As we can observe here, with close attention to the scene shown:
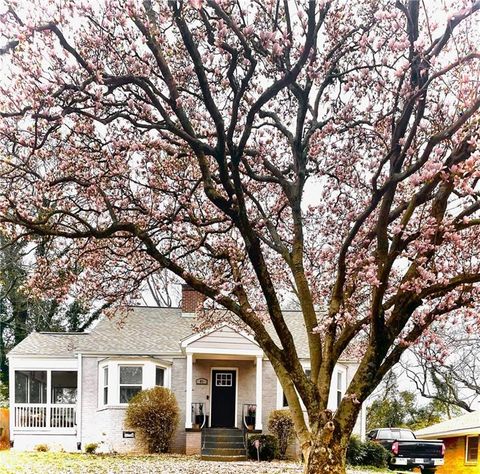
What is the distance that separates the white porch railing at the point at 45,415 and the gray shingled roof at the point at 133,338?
1.89 meters

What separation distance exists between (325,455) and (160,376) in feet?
47.9

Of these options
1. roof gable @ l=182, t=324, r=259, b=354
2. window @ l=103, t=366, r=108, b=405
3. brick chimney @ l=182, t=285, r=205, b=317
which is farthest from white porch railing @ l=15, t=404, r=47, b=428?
brick chimney @ l=182, t=285, r=205, b=317

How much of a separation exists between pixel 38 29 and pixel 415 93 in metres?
4.19

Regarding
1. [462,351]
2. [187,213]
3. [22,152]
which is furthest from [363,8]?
[462,351]

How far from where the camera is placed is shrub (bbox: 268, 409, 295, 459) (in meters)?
19.8

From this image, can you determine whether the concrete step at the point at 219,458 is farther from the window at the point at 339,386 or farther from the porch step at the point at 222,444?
the window at the point at 339,386

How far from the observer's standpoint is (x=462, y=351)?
33.2m

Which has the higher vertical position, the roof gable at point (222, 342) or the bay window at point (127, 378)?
the roof gable at point (222, 342)

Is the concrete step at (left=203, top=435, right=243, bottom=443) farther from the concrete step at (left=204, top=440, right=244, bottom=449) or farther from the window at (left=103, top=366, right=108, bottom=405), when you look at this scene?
the window at (left=103, top=366, right=108, bottom=405)

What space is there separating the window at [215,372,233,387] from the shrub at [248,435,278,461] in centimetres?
295

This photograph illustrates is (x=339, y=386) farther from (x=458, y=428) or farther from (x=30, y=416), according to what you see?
(x=30, y=416)

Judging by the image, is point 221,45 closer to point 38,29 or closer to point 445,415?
point 38,29

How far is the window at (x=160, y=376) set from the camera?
21406mm

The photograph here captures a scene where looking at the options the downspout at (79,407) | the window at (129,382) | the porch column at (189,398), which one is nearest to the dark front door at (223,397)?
the porch column at (189,398)
